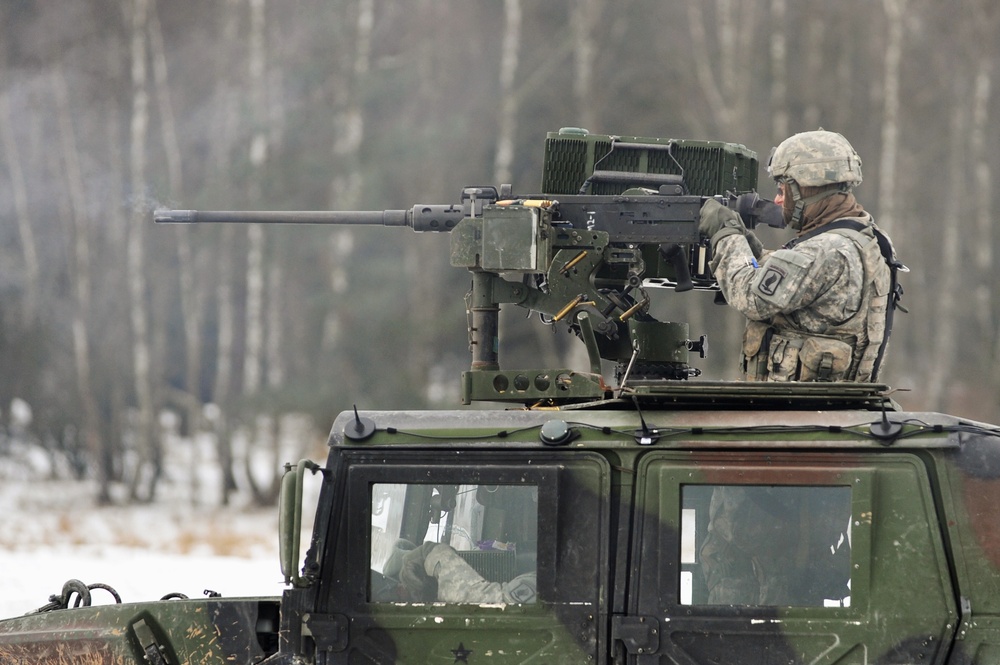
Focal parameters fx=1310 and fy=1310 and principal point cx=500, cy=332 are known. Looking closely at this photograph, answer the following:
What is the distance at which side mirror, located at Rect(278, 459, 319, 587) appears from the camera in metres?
3.85

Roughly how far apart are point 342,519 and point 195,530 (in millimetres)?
13447

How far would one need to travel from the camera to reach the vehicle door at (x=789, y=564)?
12.6 ft

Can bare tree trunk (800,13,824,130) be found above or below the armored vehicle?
above

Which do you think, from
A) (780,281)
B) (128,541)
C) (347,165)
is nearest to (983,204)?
(347,165)

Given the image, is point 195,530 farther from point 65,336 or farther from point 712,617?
point 712,617

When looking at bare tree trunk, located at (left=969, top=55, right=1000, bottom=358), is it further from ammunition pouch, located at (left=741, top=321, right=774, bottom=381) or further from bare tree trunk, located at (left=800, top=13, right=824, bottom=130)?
ammunition pouch, located at (left=741, top=321, right=774, bottom=381)

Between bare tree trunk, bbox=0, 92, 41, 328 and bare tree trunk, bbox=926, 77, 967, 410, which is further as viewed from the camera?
bare tree trunk, bbox=926, 77, 967, 410

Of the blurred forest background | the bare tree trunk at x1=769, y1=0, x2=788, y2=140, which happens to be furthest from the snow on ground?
the bare tree trunk at x1=769, y1=0, x2=788, y2=140

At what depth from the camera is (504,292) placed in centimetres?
517

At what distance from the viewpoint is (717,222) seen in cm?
508

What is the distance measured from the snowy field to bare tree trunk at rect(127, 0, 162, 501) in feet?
1.60

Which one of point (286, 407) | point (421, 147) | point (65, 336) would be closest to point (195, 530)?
point (286, 407)

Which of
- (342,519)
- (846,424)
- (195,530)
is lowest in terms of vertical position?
(195,530)

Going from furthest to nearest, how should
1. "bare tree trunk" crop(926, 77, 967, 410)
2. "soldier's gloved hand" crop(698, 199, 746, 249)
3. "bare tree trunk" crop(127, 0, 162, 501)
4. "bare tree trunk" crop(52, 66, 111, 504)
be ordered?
1. "bare tree trunk" crop(926, 77, 967, 410)
2. "bare tree trunk" crop(52, 66, 111, 504)
3. "bare tree trunk" crop(127, 0, 162, 501)
4. "soldier's gloved hand" crop(698, 199, 746, 249)
